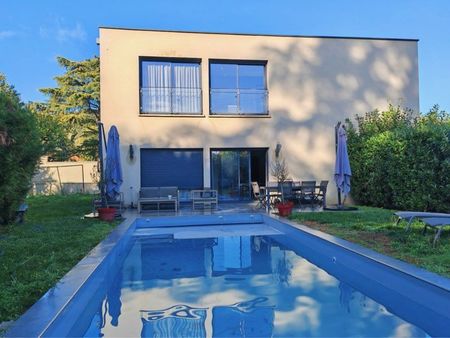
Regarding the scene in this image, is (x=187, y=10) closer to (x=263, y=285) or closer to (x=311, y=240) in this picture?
(x=311, y=240)

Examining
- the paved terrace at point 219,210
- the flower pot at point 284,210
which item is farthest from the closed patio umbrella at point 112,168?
the flower pot at point 284,210

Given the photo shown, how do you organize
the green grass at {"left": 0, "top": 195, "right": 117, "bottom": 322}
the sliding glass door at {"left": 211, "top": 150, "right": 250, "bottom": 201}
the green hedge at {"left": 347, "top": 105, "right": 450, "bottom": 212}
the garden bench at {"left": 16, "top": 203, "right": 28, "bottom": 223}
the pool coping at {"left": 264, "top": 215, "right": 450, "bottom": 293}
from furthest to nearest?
1. the sliding glass door at {"left": 211, "top": 150, "right": 250, "bottom": 201}
2. the green hedge at {"left": 347, "top": 105, "right": 450, "bottom": 212}
3. the garden bench at {"left": 16, "top": 203, "right": 28, "bottom": 223}
4. the pool coping at {"left": 264, "top": 215, "right": 450, "bottom": 293}
5. the green grass at {"left": 0, "top": 195, "right": 117, "bottom": 322}

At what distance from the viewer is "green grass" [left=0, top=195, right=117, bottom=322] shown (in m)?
4.23

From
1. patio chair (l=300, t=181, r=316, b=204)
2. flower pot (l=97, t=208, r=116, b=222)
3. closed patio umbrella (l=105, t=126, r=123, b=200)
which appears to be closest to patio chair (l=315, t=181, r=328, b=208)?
patio chair (l=300, t=181, r=316, b=204)

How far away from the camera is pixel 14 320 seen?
11.6 feet

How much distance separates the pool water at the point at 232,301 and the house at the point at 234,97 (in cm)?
821

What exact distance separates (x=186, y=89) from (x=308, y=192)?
6.31 m

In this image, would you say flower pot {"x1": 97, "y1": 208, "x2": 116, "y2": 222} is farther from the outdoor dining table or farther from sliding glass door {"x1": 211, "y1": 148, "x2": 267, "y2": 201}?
sliding glass door {"x1": 211, "y1": 148, "x2": 267, "y2": 201}

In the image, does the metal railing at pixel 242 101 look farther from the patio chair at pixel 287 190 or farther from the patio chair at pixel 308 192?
the patio chair at pixel 287 190

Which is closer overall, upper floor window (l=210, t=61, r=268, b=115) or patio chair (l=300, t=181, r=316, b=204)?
patio chair (l=300, t=181, r=316, b=204)

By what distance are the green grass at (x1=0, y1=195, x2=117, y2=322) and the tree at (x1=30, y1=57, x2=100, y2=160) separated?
72.6ft

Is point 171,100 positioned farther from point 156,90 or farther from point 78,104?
point 78,104

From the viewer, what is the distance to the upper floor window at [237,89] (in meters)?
16.1

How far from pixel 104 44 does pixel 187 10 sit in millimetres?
3777
